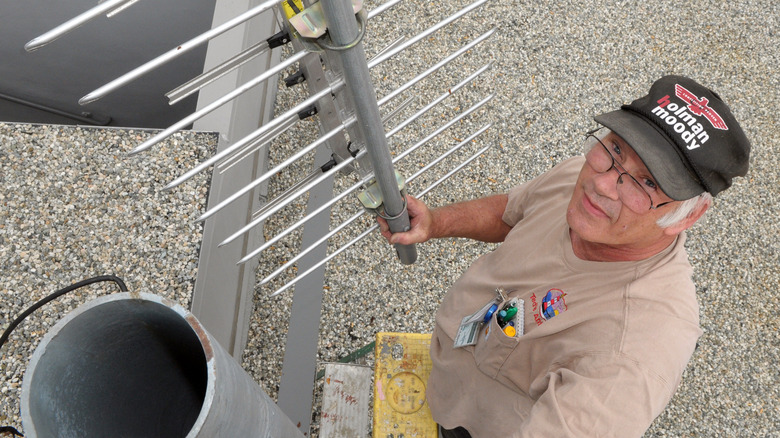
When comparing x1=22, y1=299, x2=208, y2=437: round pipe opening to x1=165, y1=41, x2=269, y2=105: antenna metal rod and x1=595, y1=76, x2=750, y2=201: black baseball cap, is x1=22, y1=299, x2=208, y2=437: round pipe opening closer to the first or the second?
x1=165, y1=41, x2=269, y2=105: antenna metal rod

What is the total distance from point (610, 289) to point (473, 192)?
2.00 metres

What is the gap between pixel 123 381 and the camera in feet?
3.77

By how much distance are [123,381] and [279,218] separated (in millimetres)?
2102

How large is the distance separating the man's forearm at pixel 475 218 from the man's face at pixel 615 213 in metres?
0.56

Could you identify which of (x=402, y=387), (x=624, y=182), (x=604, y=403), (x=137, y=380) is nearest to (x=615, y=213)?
(x=624, y=182)

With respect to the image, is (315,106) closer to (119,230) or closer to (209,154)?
(209,154)

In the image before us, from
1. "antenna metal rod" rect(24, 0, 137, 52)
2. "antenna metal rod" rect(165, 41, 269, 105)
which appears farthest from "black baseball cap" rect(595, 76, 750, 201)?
"antenna metal rod" rect(24, 0, 137, 52)

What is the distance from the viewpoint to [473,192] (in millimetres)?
3393

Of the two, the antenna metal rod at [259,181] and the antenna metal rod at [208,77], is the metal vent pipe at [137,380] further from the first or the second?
the antenna metal rod at [208,77]

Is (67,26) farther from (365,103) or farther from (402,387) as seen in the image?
(402,387)

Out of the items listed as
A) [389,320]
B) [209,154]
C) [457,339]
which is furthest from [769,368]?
[209,154]

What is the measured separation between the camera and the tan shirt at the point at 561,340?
1.26m

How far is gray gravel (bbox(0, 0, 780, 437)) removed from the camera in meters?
2.24

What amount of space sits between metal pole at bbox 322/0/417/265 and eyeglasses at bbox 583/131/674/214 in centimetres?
54
